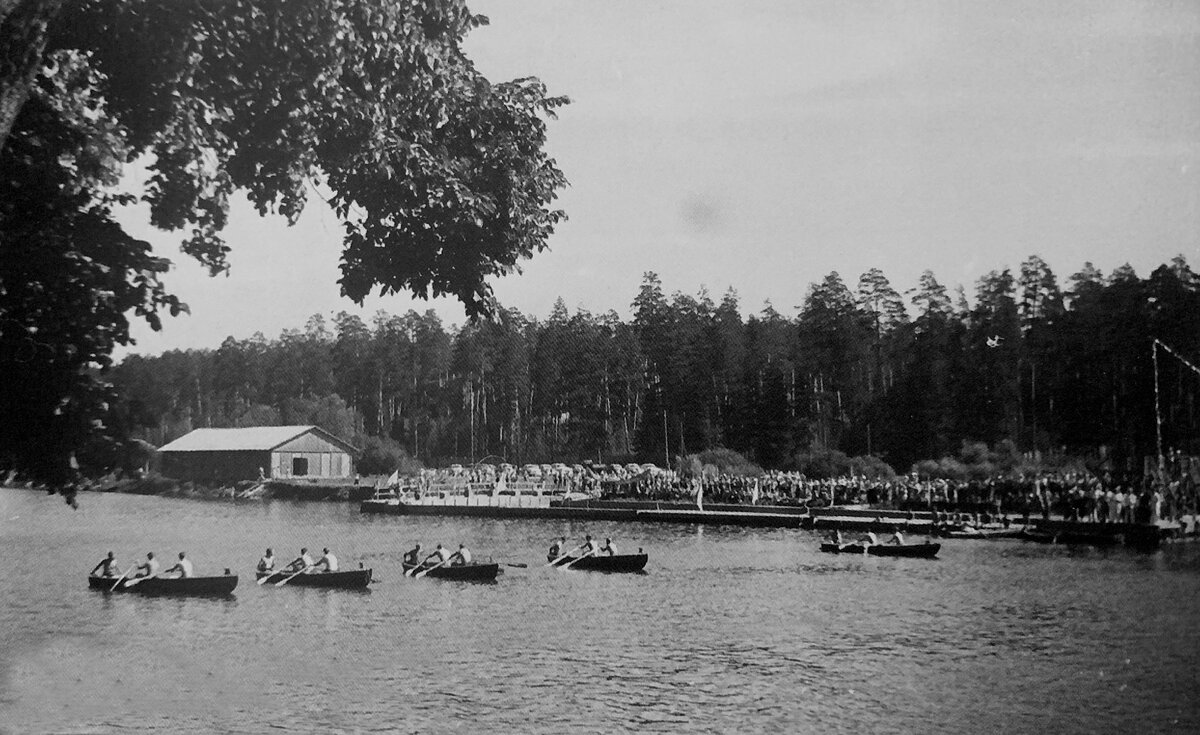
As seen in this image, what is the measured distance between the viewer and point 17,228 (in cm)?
1180

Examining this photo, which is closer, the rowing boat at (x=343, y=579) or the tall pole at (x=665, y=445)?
the rowing boat at (x=343, y=579)

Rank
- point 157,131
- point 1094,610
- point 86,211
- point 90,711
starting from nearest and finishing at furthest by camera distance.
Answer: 1. point 157,131
2. point 86,211
3. point 90,711
4. point 1094,610

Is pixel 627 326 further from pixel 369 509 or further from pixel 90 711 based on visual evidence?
pixel 90 711

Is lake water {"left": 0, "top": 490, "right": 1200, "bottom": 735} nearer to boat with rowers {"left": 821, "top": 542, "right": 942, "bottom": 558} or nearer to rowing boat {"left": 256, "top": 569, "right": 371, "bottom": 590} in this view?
rowing boat {"left": 256, "top": 569, "right": 371, "bottom": 590}

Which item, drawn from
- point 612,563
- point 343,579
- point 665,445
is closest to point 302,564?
point 343,579

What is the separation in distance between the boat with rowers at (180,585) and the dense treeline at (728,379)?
1255 cm

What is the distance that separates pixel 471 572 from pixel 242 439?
31947 mm

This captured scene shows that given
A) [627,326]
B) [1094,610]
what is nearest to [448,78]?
[1094,610]

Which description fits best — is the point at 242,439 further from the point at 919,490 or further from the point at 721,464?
the point at 919,490

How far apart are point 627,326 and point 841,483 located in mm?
39862

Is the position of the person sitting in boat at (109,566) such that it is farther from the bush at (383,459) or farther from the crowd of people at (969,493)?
the bush at (383,459)

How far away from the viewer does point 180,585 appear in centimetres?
3136

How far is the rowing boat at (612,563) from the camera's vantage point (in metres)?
38.8

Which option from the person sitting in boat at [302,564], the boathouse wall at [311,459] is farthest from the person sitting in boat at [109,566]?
the boathouse wall at [311,459]
